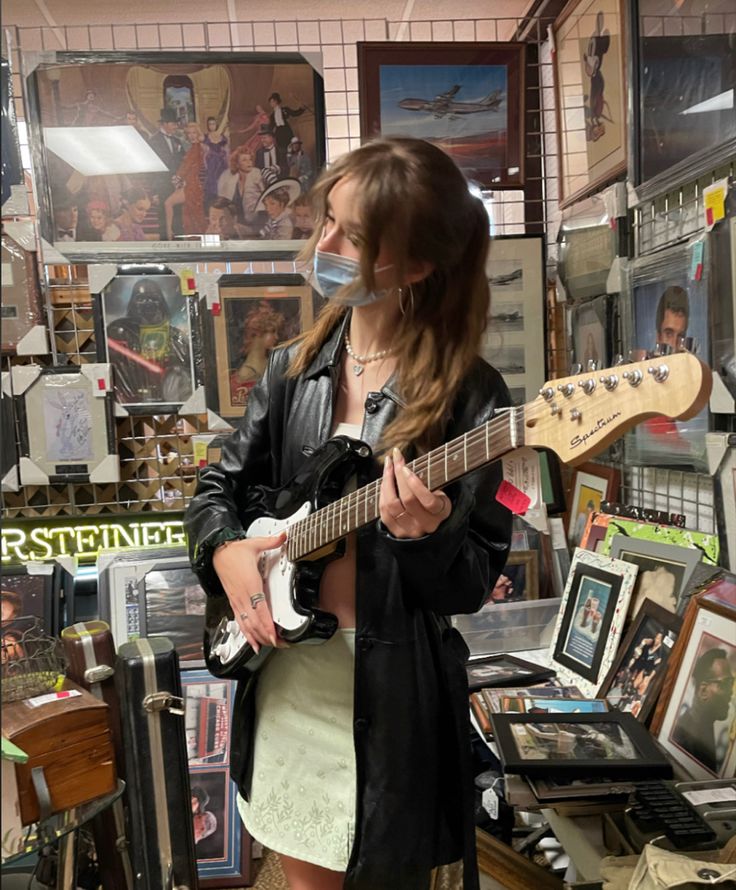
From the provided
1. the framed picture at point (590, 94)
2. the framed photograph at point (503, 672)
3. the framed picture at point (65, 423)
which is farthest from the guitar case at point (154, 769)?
the framed picture at point (590, 94)

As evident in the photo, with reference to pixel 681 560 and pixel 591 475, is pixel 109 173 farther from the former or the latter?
pixel 681 560

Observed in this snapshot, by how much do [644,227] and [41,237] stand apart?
5.95 feet

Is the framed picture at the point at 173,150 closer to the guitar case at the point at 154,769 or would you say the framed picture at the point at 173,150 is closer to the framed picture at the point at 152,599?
the framed picture at the point at 152,599

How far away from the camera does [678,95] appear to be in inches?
65.7

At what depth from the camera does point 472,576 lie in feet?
3.18

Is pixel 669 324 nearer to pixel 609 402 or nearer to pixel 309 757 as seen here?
pixel 609 402

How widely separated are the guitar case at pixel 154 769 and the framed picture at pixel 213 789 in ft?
2.21

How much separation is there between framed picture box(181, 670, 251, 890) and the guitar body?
→ 904 millimetres

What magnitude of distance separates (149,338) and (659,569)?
65.8 inches

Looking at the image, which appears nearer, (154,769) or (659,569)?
(154,769)

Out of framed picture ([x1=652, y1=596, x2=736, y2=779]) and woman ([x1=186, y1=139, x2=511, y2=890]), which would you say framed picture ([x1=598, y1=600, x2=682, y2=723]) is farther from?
woman ([x1=186, y1=139, x2=511, y2=890])

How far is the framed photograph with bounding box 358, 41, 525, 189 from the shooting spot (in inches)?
91.6

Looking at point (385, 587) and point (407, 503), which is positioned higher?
point (407, 503)

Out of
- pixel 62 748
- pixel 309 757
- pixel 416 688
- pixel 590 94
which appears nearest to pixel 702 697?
pixel 416 688
